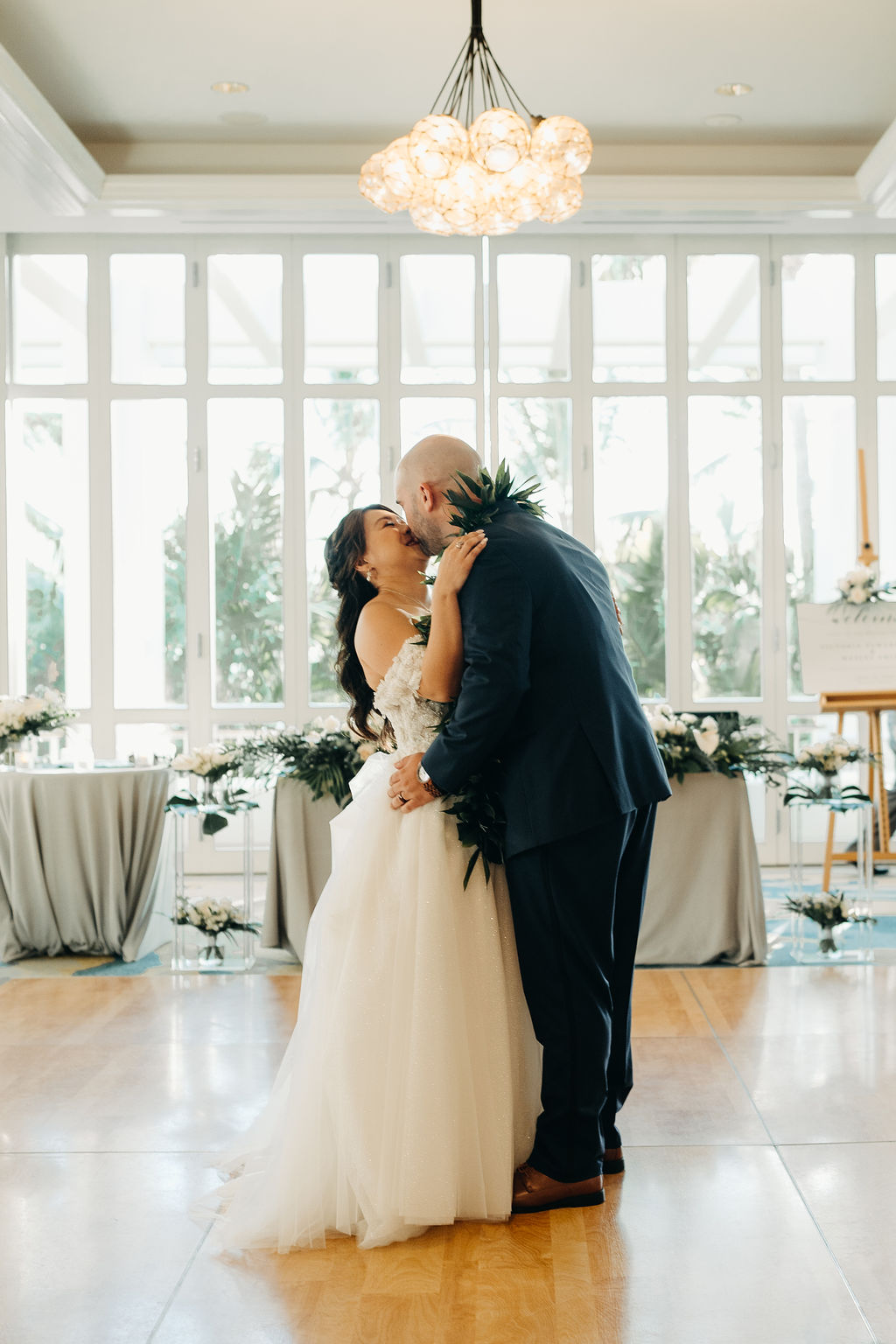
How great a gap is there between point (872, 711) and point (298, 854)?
12.0 ft

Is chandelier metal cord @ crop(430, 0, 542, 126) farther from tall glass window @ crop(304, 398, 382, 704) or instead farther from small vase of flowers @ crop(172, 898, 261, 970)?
small vase of flowers @ crop(172, 898, 261, 970)

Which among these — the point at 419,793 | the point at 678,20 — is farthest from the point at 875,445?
the point at 419,793

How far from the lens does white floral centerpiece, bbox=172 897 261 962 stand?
18.0ft

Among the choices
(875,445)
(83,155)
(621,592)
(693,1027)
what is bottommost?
(693,1027)

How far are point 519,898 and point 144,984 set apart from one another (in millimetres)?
2842

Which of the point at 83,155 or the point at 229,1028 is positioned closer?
the point at 229,1028

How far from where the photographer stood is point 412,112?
22.5 feet

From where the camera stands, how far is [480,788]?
9.98 ft

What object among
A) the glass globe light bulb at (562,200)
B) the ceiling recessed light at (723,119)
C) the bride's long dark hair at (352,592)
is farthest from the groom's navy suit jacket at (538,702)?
the ceiling recessed light at (723,119)

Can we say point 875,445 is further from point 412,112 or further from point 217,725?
point 217,725

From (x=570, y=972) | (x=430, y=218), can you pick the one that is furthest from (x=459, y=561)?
(x=430, y=218)

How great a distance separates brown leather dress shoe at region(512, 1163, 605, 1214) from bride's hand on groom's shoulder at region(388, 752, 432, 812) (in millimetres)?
912

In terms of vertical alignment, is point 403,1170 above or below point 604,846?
below

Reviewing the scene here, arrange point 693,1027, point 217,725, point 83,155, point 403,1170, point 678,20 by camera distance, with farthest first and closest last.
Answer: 1. point 217,725
2. point 83,155
3. point 678,20
4. point 693,1027
5. point 403,1170
